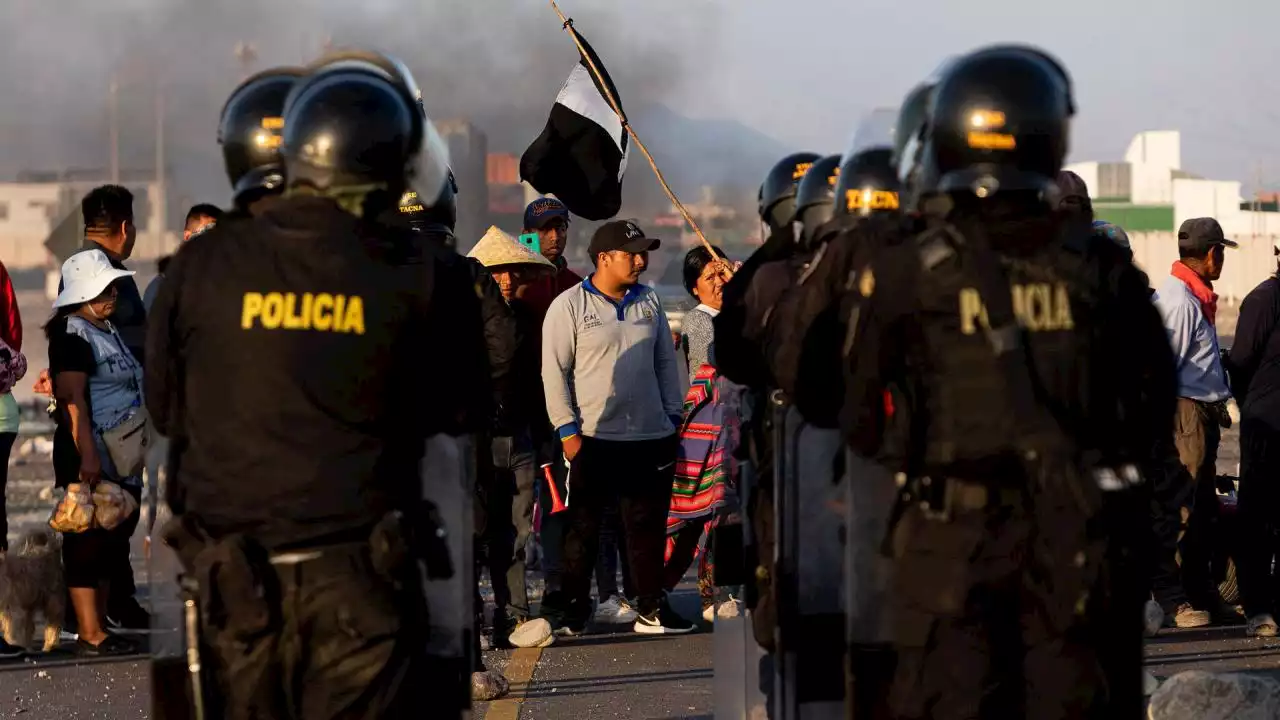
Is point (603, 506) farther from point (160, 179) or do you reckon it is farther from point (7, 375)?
point (160, 179)

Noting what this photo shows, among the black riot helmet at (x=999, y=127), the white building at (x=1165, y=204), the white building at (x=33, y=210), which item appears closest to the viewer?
the black riot helmet at (x=999, y=127)

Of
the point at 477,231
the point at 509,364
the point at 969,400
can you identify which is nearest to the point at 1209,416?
the point at 509,364

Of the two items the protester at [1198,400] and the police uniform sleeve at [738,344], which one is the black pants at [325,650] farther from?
the protester at [1198,400]

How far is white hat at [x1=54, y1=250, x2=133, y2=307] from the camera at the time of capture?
26.2 feet

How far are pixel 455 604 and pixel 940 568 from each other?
3.37ft

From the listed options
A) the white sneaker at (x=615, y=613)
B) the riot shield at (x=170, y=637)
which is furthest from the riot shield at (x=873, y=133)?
the white sneaker at (x=615, y=613)

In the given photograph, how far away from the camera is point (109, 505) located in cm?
797

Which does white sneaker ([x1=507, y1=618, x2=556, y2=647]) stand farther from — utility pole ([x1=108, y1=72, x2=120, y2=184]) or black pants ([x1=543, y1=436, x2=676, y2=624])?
utility pole ([x1=108, y1=72, x2=120, y2=184])

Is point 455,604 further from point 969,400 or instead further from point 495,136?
point 495,136

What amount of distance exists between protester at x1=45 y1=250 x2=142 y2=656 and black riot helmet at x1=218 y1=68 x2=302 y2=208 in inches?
112

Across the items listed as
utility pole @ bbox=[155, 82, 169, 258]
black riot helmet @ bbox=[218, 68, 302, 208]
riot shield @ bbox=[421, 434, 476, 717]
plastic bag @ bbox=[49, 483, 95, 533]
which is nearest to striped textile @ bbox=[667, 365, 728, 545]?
plastic bag @ bbox=[49, 483, 95, 533]

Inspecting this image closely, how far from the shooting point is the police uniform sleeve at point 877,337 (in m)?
3.94

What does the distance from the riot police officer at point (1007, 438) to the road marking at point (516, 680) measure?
10.3ft

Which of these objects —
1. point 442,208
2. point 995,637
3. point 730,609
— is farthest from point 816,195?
point 995,637
